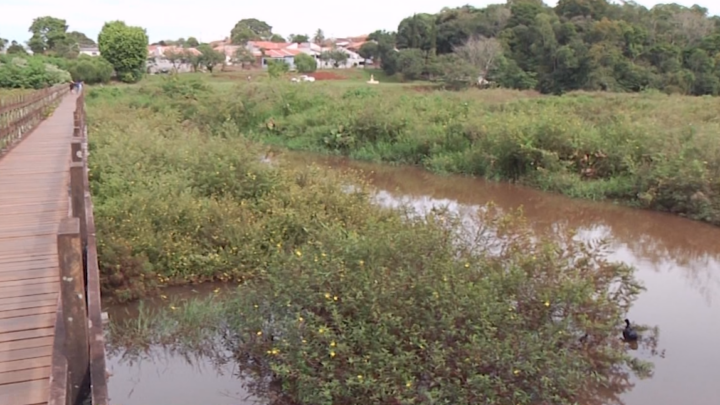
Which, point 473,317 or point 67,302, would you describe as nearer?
point 67,302

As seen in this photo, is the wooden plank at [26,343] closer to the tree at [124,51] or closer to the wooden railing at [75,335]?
the wooden railing at [75,335]

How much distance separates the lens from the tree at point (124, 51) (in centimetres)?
5212

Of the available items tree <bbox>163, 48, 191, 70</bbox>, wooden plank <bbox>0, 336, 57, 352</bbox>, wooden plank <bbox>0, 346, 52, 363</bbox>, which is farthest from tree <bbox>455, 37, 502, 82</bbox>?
wooden plank <bbox>0, 346, 52, 363</bbox>

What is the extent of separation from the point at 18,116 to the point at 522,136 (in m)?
12.0

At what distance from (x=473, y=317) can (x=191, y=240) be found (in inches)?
189

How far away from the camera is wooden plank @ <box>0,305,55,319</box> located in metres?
4.59

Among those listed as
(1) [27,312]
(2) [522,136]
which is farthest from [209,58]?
(1) [27,312]

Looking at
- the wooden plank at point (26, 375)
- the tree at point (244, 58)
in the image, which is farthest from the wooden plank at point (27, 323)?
the tree at point (244, 58)

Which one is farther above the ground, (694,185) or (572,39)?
(572,39)

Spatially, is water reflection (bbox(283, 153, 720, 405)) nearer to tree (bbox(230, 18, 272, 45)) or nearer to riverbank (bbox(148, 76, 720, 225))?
riverbank (bbox(148, 76, 720, 225))

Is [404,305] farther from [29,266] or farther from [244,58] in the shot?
[244,58]

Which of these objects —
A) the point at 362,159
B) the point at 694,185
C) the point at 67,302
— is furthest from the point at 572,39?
the point at 67,302

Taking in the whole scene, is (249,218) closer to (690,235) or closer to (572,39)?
(690,235)

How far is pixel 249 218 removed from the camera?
9.39m
